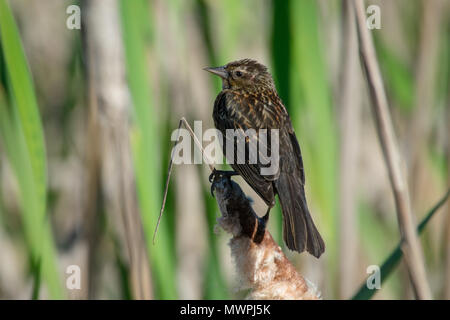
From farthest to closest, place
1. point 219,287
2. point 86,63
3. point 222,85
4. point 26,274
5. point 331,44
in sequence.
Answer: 1. point 331,44
2. point 26,274
3. point 222,85
4. point 219,287
5. point 86,63

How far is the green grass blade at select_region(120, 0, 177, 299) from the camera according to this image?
1.95 meters

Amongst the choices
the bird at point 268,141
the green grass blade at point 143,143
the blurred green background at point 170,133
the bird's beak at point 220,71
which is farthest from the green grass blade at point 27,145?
the bird's beak at point 220,71

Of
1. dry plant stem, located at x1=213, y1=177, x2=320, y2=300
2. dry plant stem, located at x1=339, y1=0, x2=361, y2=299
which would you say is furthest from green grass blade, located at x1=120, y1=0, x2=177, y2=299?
dry plant stem, located at x1=339, y1=0, x2=361, y2=299

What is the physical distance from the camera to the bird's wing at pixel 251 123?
2.12 metres

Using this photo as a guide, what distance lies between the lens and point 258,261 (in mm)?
1686

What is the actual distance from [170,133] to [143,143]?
0.44 metres

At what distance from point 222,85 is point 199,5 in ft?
1.69

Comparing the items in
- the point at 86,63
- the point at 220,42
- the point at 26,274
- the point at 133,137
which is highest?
the point at 220,42

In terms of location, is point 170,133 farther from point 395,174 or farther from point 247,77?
point 395,174

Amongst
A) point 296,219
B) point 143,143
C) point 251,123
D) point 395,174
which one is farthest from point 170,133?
point 395,174

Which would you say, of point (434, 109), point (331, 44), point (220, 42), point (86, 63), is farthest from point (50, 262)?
point (434, 109)

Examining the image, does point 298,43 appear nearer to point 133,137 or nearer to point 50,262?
point 133,137

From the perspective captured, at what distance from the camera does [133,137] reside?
77.8 inches

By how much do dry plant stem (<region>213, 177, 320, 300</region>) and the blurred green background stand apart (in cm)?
35
